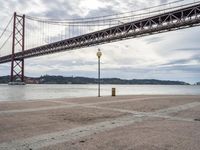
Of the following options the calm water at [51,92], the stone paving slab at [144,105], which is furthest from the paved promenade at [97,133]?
the calm water at [51,92]

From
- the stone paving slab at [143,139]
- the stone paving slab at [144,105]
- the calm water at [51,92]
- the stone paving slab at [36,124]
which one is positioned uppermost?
the stone paving slab at [144,105]

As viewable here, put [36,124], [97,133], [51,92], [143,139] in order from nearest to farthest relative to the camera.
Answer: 1. [143,139]
2. [97,133]
3. [36,124]
4. [51,92]

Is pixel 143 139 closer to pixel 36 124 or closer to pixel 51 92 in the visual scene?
pixel 36 124

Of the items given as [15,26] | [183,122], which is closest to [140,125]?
[183,122]

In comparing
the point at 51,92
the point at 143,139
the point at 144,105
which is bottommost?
the point at 51,92

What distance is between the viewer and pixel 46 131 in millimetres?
6320

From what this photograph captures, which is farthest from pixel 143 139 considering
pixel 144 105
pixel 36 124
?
pixel 144 105

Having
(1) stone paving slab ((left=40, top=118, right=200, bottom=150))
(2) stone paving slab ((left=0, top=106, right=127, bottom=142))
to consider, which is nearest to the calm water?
(2) stone paving slab ((left=0, top=106, right=127, bottom=142))

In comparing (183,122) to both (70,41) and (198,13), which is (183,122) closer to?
(198,13)

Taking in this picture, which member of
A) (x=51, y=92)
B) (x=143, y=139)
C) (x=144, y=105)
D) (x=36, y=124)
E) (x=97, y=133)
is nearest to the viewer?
(x=143, y=139)

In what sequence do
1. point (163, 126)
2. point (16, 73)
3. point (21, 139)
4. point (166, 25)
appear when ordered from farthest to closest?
point (16, 73) → point (166, 25) → point (163, 126) → point (21, 139)

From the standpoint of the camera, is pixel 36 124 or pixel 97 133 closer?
pixel 97 133

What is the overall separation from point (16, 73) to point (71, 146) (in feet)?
256

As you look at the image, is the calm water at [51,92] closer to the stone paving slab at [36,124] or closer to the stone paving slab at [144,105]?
the stone paving slab at [144,105]
